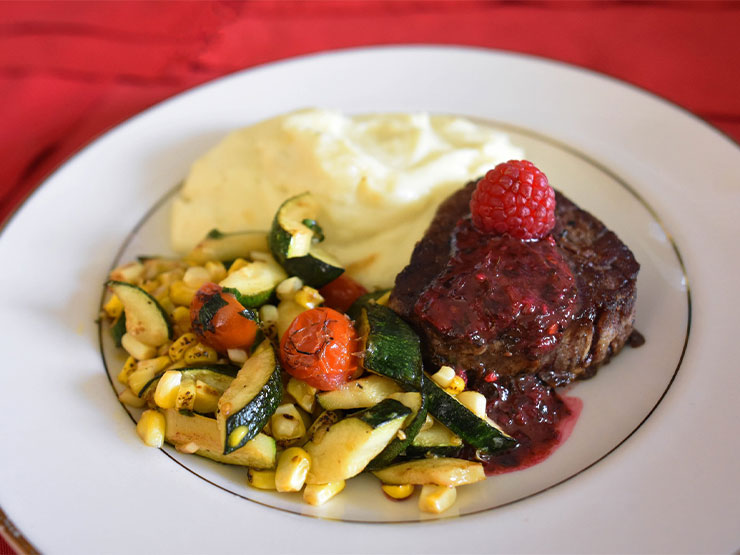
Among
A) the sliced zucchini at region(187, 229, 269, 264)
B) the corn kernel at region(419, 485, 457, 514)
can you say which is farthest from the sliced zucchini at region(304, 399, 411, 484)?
the sliced zucchini at region(187, 229, 269, 264)

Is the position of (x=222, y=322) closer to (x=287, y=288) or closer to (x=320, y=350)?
(x=287, y=288)

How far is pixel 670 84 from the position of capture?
22.9 ft

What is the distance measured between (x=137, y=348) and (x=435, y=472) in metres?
2.19

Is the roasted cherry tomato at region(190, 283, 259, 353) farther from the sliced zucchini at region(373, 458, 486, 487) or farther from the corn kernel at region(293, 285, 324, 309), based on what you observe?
the sliced zucchini at region(373, 458, 486, 487)

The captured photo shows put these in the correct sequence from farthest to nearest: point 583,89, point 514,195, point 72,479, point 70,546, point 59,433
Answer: point 583,89 → point 514,195 → point 59,433 → point 72,479 → point 70,546

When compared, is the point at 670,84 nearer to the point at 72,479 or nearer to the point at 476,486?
the point at 476,486

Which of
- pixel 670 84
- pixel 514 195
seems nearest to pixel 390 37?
pixel 670 84

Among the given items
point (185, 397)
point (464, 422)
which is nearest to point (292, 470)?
point (185, 397)

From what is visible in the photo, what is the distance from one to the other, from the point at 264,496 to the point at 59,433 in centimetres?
132

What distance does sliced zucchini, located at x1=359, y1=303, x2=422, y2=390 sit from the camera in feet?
13.3

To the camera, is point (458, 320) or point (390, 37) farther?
point (390, 37)

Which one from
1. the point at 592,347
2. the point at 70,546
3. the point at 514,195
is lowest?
the point at 592,347

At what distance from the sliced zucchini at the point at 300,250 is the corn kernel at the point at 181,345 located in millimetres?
831

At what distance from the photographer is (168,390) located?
413cm
